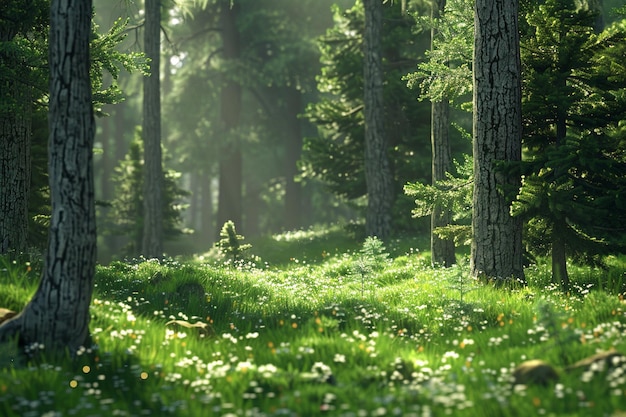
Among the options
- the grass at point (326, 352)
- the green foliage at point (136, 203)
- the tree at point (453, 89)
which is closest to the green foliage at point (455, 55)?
the tree at point (453, 89)

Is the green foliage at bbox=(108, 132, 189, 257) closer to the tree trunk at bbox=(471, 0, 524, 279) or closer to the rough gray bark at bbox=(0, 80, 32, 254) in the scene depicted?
the rough gray bark at bbox=(0, 80, 32, 254)

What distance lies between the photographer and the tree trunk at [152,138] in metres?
23.2

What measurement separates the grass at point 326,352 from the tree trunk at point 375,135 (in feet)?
35.3

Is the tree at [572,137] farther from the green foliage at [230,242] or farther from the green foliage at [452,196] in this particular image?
the green foliage at [230,242]

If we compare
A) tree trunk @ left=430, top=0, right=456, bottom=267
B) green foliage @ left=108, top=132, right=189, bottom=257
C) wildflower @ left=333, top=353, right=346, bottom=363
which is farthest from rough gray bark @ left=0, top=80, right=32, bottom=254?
green foliage @ left=108, top=132, right=189, bottom=257

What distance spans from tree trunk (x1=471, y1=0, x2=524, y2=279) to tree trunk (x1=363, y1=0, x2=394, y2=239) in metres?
11.2

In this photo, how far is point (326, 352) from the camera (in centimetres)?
782

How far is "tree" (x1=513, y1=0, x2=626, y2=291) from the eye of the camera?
10.3 m

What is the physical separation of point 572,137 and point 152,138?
16.1m

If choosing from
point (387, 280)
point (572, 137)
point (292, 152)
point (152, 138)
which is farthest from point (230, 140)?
point (572, 137)

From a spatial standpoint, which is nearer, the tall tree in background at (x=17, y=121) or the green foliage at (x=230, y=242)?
the tall tree in background at (x=17, y=121)

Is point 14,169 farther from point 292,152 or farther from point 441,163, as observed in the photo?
point 292,152

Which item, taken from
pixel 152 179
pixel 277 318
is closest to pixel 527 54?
pixel 277 318

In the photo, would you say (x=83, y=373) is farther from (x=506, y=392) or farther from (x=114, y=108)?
(x=114, y=108)
